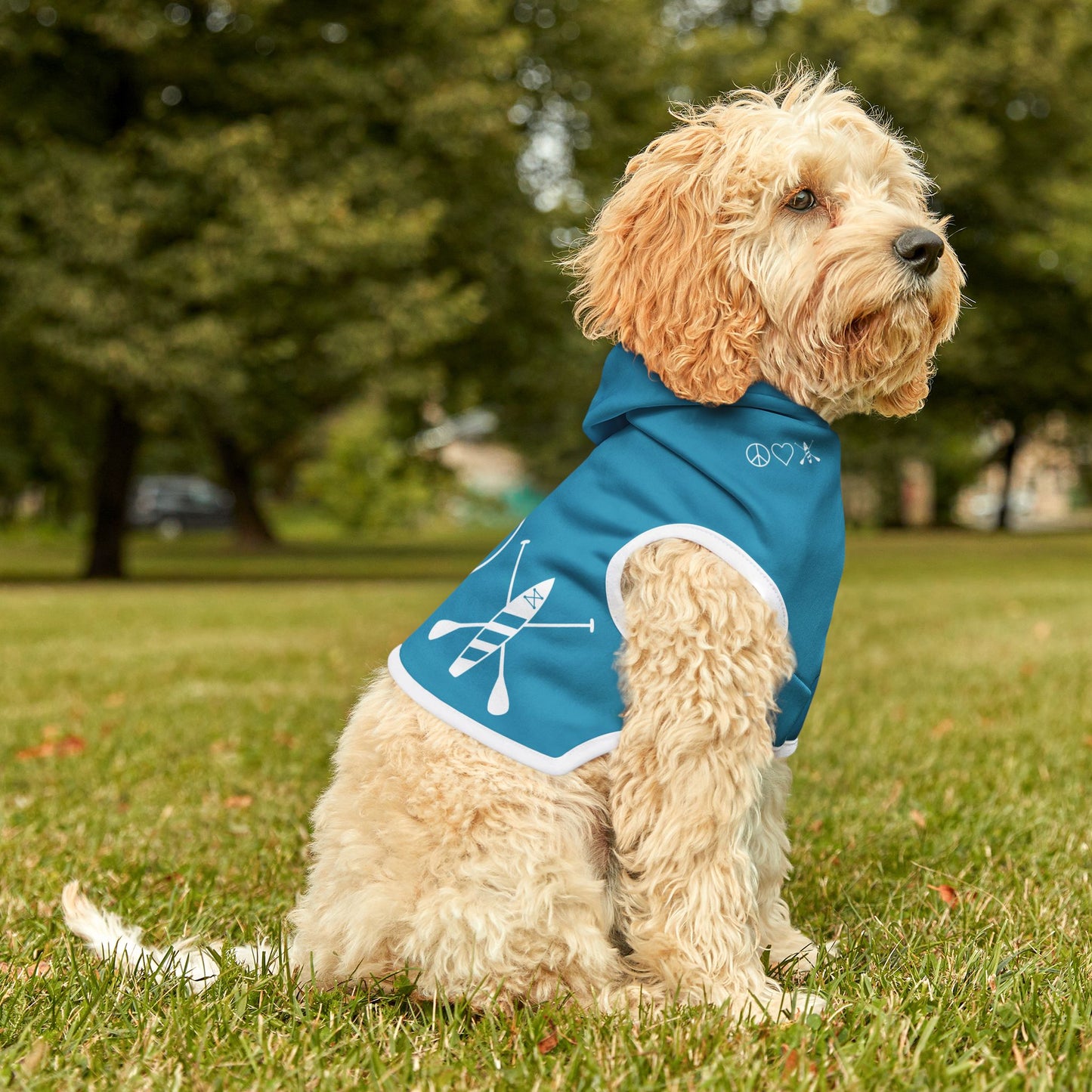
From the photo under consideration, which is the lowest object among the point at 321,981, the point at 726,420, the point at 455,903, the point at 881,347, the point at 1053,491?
→ the point at 1053,491

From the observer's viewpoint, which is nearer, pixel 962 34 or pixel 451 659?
pixel 451 659

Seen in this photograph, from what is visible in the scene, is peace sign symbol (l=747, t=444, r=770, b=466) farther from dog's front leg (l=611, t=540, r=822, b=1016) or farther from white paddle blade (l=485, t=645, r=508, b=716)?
white paddle blade (l=485, t=645, r=508, b=716)

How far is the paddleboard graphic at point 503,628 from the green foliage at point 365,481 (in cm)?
3839

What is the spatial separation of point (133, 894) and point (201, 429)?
2424 cm

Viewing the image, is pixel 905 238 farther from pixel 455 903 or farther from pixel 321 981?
pixel 321 981

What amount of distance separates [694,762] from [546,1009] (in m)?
0.67

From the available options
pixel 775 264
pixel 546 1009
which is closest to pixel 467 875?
pixel 546 1009

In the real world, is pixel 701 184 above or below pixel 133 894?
above

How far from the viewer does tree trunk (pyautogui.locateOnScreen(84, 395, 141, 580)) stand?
66.9ft

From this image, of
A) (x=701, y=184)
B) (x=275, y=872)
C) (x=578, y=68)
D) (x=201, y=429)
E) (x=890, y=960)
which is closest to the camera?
(x=701, y=184)

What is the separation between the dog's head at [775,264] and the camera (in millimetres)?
2857

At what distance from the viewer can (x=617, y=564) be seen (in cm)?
281

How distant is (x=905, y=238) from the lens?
2.83m

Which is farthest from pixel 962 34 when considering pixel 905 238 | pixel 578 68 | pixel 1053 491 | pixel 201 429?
pixel 1053 491
